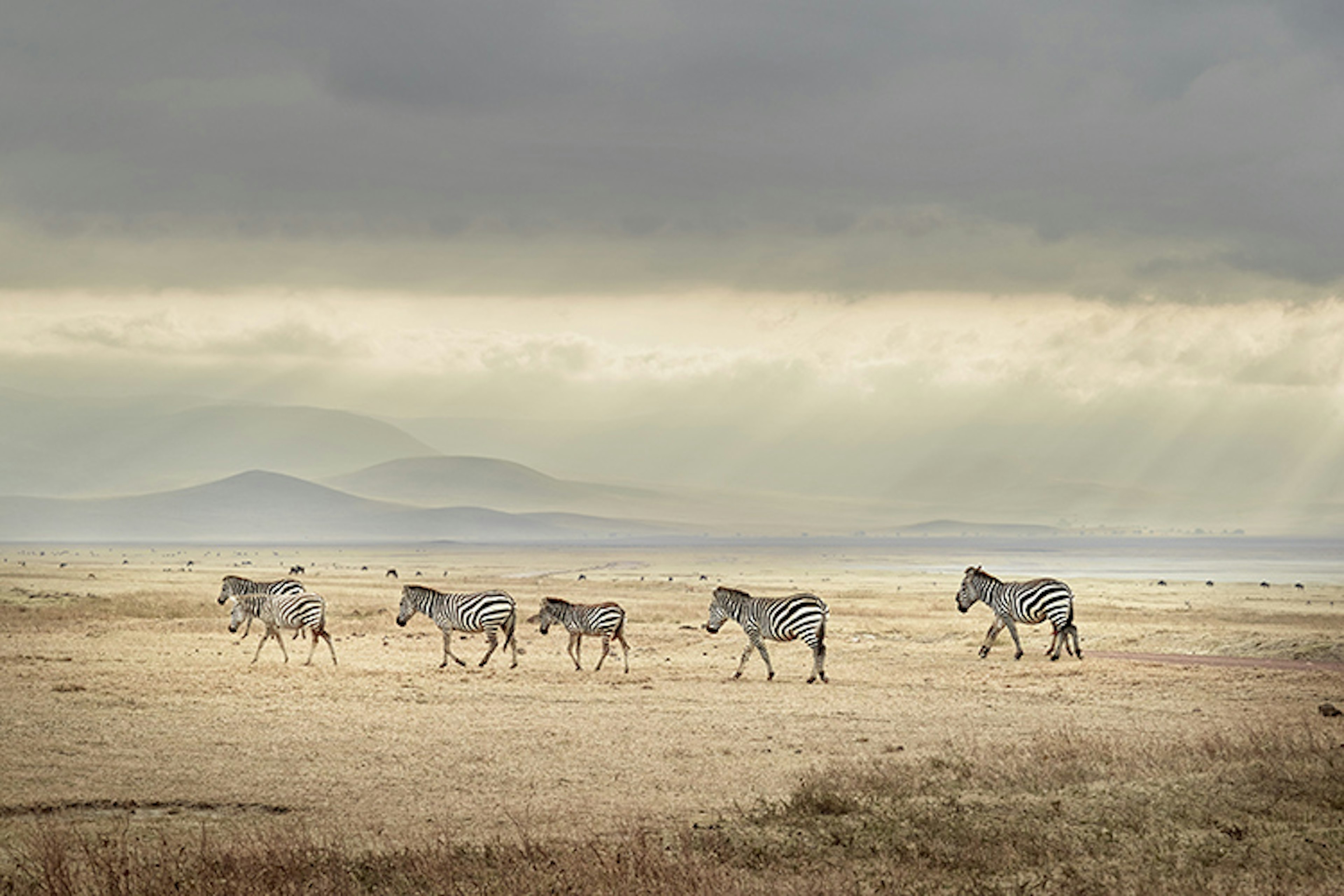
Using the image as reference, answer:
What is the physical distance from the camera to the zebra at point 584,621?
110 feet

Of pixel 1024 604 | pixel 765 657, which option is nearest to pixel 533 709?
pixel 765 657

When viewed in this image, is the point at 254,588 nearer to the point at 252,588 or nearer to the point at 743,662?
the point at 252,588

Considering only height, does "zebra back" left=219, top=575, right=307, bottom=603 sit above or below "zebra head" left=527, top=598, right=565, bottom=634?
above

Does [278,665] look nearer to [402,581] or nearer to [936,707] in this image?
[936,707]

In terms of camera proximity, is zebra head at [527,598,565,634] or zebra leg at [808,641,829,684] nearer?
zebra leg at [808,641,829,684]

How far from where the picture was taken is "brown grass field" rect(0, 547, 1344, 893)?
12.8 metres

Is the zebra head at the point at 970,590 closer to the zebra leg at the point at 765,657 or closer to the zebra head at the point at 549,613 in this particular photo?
the zebra leg at the point at 765,657

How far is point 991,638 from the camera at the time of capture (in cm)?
3681

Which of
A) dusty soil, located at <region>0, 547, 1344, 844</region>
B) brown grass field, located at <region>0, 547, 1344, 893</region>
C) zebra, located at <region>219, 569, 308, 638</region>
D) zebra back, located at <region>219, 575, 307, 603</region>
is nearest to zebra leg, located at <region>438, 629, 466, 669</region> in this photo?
brown grass field, located at <region>0, 547, 1344, 893</region>

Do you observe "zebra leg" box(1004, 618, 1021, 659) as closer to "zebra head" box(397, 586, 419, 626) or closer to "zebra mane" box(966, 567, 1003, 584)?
"zebra mane" box(966, 567, 1003, 584)

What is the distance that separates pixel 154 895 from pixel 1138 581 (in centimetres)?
8939

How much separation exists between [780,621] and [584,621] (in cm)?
535

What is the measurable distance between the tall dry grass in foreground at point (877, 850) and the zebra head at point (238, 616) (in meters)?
21.8

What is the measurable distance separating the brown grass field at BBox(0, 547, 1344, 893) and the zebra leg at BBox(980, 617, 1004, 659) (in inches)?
14.8
